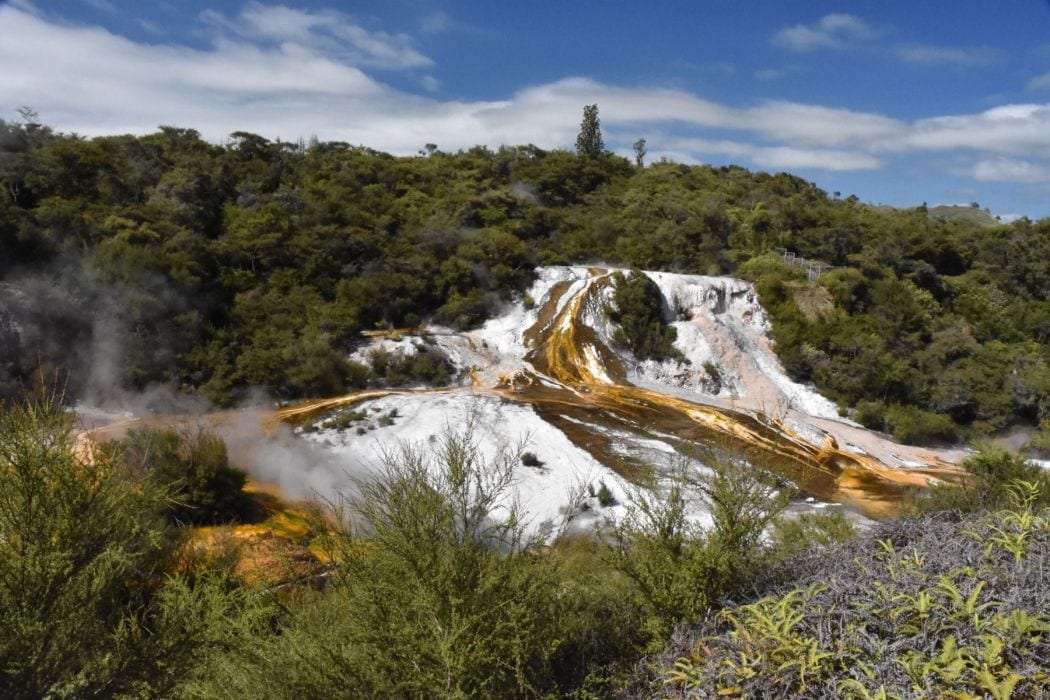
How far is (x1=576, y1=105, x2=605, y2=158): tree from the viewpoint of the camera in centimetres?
4359

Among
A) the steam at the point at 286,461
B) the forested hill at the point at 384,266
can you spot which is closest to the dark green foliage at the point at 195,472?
the steam at the point at 286,461

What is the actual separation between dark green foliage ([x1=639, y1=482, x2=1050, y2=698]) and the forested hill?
46.4 feet

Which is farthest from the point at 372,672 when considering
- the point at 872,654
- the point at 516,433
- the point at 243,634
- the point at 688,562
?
the point at 516,433

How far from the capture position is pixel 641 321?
2016 centimetres

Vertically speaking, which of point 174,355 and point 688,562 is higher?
point 688,562

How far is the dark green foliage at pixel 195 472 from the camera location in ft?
28.6

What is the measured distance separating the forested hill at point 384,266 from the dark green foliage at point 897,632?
A: 46.4 ft

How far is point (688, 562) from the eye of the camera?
439 cm

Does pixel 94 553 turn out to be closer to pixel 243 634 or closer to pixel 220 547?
pixel 243 634

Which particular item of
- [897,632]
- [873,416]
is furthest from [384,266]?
[897,632]

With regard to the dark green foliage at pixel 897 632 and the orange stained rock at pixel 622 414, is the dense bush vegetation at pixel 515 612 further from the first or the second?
the orange stained rock at pixel 622 414

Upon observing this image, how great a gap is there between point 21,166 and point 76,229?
11.5ft

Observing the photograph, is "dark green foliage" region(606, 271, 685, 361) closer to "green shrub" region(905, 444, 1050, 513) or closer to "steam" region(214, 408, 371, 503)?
"green shrub" region(905, 444, 1050, 513)

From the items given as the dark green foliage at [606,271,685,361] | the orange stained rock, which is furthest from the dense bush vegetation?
the dark green foliage at [606,271,685,361]
